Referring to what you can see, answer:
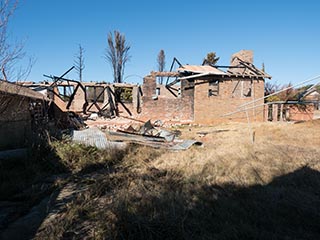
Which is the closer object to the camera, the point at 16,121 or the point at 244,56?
the point at 16,121

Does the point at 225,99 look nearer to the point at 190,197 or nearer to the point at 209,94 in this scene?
the point at 209,94

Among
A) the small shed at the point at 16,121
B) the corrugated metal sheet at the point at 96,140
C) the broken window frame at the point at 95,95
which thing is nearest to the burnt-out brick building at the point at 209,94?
the broken window frame at the point at 95,95

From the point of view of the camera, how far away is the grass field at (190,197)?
2.41 m

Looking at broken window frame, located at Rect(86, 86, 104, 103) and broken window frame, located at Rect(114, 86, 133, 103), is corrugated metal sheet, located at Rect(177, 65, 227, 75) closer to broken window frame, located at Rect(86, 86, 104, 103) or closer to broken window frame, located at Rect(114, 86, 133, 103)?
broken window frame, located at Rect(114, 86, 133, 103)

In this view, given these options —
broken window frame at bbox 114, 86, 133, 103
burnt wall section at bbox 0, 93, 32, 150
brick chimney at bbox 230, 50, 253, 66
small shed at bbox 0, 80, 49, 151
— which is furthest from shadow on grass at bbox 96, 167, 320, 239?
broken window frame at bbox 114, 86, 133, 103

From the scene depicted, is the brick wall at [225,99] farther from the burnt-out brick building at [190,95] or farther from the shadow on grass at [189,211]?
the shadow on grass at [189,211]

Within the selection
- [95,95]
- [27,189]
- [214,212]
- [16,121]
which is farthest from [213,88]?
[27,189]

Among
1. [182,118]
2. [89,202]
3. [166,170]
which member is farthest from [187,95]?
[89,202]

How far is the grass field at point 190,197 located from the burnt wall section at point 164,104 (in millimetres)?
9847

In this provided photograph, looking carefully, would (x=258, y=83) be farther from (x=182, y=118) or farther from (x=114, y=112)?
(x=114, y=112)

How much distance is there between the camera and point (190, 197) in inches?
127

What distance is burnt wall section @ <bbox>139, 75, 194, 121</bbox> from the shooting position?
50.7 ft

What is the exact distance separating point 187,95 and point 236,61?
18.1 ft

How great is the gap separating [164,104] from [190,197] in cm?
1302
